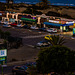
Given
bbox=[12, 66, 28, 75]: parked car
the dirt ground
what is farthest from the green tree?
the dirt ground

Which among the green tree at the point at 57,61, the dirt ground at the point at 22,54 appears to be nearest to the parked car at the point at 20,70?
the green tree at the point at 57,61

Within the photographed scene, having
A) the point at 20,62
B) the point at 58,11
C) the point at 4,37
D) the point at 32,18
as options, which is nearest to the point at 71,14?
the point at 58,11

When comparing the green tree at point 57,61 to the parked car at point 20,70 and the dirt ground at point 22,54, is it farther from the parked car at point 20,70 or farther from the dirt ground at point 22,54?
the dirt ground at point 22,54

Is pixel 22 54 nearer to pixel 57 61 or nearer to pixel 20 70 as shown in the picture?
pixel 20 70

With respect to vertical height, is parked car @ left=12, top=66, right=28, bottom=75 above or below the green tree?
below

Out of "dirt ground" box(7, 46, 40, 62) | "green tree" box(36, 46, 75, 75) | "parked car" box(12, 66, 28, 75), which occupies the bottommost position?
"dirt ground" box(7, 46, 40, 62)

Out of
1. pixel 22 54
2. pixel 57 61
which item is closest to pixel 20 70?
pixel 57 61

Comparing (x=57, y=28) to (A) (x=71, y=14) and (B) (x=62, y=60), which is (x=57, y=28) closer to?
(A) (x=71, y=14)

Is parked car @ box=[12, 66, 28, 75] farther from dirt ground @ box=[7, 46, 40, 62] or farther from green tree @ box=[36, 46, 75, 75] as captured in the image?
dirt ground @ box=[7, 46, 40, 62]
